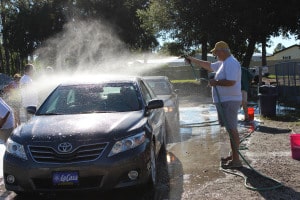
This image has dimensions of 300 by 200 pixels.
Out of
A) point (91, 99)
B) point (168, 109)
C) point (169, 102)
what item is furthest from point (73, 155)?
point (169, 102)

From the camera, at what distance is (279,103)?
16469mm

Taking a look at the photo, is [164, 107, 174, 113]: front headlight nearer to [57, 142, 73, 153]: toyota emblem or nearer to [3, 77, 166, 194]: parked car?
[3, 77, 166, 194]: parked car

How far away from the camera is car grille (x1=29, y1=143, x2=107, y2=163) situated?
5086mm

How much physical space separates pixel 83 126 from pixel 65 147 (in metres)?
0.44

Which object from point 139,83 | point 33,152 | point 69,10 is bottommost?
point 33,152

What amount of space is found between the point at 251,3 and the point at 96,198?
22.9m

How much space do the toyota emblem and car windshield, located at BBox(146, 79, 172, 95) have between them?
6.45 metres

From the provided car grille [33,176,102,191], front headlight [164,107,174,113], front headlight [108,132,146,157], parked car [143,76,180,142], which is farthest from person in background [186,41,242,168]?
front headlight [164,107,174,113]

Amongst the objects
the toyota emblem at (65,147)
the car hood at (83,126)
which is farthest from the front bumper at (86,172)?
the car hood at (83,126)

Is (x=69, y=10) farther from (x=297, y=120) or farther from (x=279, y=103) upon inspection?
(x=297, y=120)

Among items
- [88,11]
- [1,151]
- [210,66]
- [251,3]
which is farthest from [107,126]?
[88,11]

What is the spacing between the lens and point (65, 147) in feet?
16.8

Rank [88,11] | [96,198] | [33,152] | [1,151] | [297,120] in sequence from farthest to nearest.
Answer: [88,11], [297,120], [1,151], [96,198], [33,152]

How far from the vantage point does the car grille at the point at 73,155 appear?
5086mm
